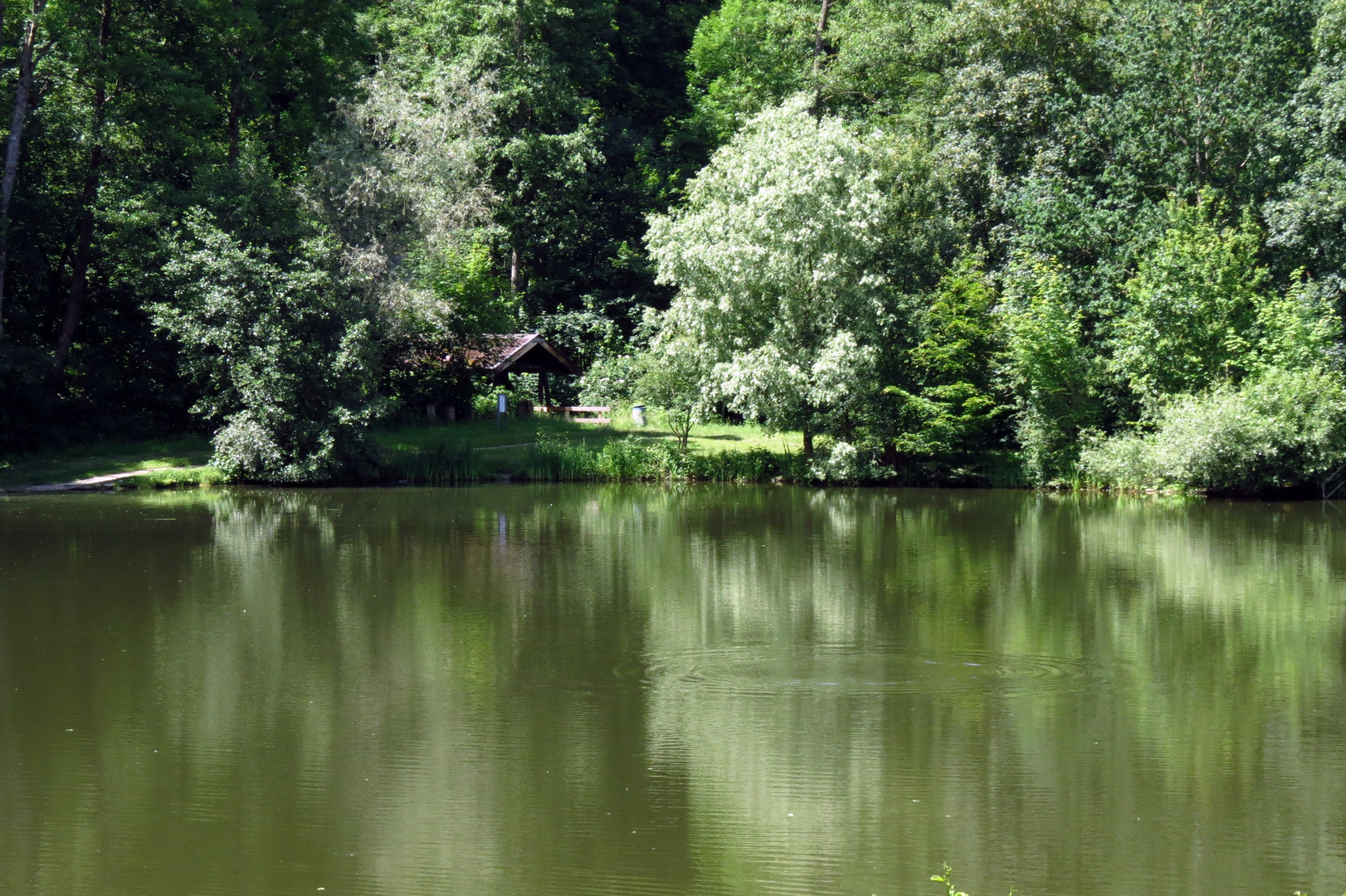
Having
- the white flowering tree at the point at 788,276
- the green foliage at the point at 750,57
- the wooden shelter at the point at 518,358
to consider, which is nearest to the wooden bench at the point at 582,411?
the wooden shelter at the point at 518,358

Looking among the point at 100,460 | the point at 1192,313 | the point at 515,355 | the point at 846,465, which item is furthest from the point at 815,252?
the point at 100,460

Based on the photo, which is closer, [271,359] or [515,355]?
[271,359]

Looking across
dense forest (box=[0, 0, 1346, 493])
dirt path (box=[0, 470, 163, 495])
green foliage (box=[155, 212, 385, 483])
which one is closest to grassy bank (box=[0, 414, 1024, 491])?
dirt path (box=[0, 470, 163, 495])

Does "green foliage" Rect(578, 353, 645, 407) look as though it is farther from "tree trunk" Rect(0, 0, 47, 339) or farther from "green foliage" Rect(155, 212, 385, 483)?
"tree trunk" Rect(0, 0, 47, 339)

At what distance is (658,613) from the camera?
14.6 m

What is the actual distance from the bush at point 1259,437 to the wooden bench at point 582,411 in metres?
15.2

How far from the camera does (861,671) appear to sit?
11.8 metres

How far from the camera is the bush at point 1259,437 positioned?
2666 centimetres

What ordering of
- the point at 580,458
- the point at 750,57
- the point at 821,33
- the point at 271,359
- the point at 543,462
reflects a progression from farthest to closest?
1. the point at 750,57
2. the point at 821,33
3. the point at 580,458
4. the point at 543,462
5. the point at 271,359

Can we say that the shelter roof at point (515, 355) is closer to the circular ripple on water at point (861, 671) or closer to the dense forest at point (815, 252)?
the dense forest at point (815, 252)

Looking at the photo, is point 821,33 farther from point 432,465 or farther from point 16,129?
point 16,129

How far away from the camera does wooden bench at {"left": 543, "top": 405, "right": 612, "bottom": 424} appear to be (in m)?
36.7

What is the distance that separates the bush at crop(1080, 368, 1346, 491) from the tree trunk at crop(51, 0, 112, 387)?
26582mm

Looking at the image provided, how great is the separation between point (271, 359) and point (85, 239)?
7.95m
